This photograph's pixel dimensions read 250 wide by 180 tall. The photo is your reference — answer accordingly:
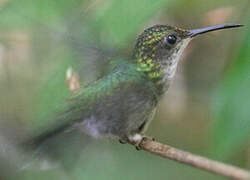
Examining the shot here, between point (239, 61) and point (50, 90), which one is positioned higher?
point (239, 61)

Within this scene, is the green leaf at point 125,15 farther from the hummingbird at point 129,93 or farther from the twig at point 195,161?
the twig at point 195,161

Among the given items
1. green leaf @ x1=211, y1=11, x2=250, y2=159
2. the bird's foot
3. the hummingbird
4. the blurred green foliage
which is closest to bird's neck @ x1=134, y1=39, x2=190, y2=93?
the hummingbird

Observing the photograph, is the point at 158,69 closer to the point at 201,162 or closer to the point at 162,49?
the point at 162,49

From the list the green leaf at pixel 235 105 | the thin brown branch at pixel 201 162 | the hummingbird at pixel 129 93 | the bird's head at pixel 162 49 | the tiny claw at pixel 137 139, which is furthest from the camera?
the bird's head at pixel 162 49

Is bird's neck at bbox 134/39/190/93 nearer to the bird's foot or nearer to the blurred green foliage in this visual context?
the blurred green foliage

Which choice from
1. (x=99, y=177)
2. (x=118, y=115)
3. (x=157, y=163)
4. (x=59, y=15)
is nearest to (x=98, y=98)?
(x=118, y=115)

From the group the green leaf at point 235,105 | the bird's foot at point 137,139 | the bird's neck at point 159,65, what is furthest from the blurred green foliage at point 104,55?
the bird's foot at point 137,139

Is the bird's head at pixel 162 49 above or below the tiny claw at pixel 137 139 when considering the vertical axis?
above

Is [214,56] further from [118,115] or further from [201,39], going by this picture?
[118,115]
